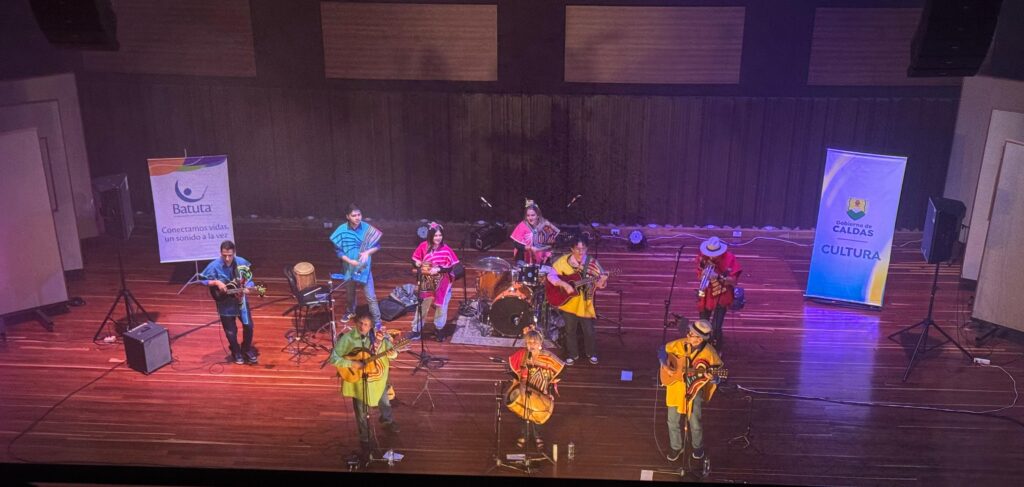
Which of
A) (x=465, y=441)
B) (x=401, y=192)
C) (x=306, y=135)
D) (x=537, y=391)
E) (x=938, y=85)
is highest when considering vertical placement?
(x=938, y=85)

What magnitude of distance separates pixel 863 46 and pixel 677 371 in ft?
25.2

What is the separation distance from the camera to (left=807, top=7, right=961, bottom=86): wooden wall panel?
41.4 feet

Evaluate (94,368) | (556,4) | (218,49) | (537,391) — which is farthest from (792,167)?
(94,368)

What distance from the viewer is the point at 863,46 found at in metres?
12.7

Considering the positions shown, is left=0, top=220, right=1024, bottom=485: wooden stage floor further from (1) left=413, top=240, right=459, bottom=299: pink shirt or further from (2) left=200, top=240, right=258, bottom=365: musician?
(1) left=413, top=240, right=459, bottom=299: pink shirt

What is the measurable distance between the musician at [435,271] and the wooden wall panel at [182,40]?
17.8 feet

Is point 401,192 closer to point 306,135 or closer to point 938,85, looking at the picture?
point 306,135

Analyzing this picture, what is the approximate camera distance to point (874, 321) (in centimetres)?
1074

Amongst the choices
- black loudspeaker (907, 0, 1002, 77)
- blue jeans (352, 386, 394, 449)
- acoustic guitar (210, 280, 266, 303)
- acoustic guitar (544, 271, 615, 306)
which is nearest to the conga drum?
acoustic guitar (210, 280, 266, 303)

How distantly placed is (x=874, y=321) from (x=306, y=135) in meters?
8.55

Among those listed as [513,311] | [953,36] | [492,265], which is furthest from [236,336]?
[953,36]

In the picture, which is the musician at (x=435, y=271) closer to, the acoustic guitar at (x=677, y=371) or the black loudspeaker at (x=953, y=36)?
the acoustic guitar at (x=677, y=371)

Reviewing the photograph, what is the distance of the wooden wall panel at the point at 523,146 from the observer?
13109mm

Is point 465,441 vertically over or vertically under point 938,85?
under
